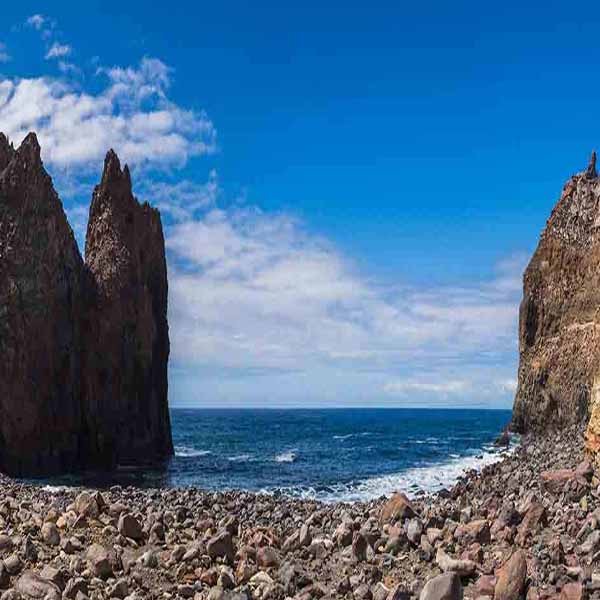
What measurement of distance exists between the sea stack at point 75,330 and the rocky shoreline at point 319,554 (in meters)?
32.0

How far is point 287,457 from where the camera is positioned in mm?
60594

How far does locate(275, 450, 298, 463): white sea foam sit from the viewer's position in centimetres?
5774

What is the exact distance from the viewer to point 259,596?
1057 centimetres

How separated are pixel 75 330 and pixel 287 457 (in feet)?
70.5

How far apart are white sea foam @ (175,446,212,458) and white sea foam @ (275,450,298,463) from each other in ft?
23.2

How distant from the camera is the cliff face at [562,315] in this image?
47.1 metres

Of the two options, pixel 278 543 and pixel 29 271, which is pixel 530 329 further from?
pixel 278 543

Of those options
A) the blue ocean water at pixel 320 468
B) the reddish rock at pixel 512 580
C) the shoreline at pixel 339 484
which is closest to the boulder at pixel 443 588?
the reddish rock at pixel 512 580

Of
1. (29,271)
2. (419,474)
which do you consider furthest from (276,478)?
(29,271)

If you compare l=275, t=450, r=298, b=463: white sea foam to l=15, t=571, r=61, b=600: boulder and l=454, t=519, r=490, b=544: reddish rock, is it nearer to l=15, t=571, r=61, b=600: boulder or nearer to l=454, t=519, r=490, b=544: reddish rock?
l=454, t=519, r=490, b=544: reddish rock

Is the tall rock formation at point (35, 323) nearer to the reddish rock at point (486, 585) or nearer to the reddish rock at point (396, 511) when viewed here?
the reddish rock at point (396, 511)

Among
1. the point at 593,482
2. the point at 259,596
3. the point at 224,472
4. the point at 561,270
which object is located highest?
the point at 561,270

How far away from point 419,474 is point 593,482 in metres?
30.0

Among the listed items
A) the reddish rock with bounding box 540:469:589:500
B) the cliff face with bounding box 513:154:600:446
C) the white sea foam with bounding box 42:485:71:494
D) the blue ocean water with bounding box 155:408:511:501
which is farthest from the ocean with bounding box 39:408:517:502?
the reddish rock with bounding box 540:469:589:500
